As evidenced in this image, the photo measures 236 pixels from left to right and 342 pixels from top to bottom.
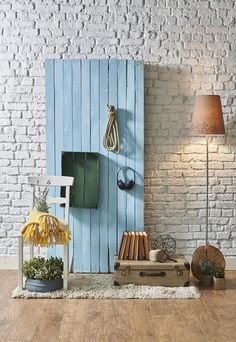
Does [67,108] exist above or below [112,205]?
above

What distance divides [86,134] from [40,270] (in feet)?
4.30

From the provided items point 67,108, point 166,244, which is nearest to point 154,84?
point 67,108

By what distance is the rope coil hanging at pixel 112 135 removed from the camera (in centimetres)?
527

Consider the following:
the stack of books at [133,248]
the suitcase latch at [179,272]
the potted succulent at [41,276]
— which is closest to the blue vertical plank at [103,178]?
the stack of books at [133,248]

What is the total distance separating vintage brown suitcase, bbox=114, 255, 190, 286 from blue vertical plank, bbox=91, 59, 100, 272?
57 cm

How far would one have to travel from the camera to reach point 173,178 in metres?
5.53

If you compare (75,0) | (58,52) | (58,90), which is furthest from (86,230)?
(75,0)

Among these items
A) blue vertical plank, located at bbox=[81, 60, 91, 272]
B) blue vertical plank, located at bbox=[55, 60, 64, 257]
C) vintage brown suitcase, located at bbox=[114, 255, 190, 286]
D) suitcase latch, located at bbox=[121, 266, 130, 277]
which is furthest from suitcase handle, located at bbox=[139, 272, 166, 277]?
blue vertical plank, located at bbox=[55, 60, 64, 257]

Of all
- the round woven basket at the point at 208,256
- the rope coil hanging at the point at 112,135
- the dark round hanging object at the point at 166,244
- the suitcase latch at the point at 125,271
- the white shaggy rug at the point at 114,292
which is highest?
the rope coil hanging at the point at 112,135

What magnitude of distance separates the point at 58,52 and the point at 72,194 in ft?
4.21

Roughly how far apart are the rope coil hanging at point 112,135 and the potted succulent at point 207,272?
124cm

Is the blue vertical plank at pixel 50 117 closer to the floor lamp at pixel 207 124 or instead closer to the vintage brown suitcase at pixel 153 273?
the vintage brown suitcase at pixel 153 273

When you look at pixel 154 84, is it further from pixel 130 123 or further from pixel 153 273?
pixel 153 273

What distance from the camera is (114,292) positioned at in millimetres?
4680
